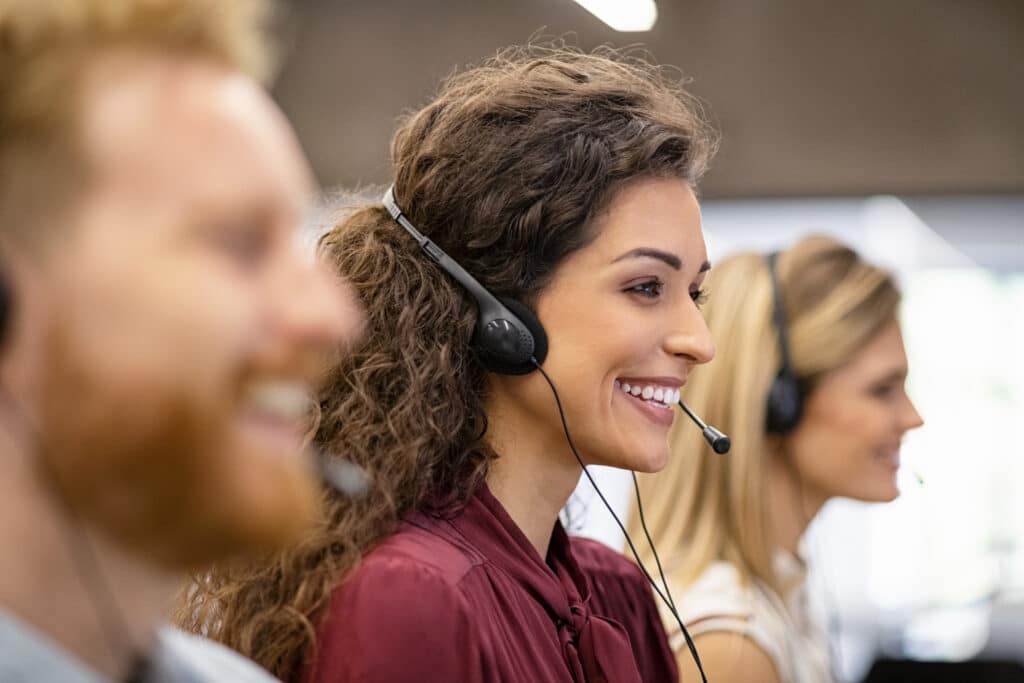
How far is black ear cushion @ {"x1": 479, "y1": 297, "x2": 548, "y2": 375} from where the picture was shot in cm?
136

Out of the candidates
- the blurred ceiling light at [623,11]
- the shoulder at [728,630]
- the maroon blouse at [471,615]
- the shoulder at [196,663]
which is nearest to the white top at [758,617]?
the shoulder at [728,630]

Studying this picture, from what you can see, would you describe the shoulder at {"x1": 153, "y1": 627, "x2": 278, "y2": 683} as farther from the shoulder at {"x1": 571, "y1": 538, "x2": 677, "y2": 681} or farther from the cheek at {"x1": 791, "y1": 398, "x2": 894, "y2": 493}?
the cheek at {"x1": 791, "y1": 398, "x2": 894, "y2": 493}

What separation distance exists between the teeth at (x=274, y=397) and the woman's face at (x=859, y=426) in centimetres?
Answer: 158

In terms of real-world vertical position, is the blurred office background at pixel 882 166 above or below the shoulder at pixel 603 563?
below

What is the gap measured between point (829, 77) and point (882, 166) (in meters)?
0.36

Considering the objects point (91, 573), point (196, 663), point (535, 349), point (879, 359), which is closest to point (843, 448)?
point (879, 359)

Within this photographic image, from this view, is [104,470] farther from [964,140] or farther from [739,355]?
[964,140]

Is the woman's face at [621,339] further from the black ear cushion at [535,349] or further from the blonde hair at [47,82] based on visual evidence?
the blonde hair at [47,82]

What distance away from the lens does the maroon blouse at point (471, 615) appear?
3.73 ft

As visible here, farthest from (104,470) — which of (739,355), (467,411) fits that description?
(739,355)

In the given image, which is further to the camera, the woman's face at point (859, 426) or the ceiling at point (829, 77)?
the ceiling at point (829, 77)

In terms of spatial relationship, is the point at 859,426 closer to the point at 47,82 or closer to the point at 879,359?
the point at 879,359

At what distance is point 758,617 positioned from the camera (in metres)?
1.88

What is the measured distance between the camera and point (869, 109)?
4328 millimetres
